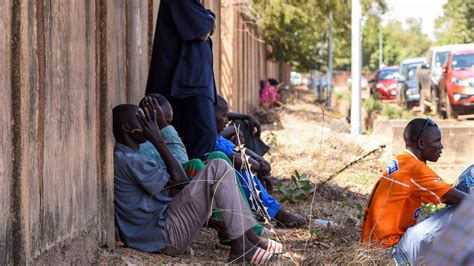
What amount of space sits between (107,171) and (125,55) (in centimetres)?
100

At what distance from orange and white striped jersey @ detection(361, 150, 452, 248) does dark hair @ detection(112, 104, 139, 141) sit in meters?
1.58

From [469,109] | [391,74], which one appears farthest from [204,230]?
[391,74]

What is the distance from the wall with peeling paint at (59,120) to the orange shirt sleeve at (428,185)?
1.81 metres

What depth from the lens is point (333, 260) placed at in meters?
5.02

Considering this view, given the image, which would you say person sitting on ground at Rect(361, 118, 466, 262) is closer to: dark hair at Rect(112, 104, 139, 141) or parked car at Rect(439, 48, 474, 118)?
dark hair at Rect(112, 104, 139, 141)

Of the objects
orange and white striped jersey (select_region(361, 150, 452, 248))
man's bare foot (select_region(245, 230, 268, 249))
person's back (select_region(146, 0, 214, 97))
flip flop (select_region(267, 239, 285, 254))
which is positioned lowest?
flip flop (select_region(267, 239, 285, 254))

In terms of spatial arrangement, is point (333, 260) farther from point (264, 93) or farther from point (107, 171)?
point (264, 93)

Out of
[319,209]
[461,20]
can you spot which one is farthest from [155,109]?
[461,20]

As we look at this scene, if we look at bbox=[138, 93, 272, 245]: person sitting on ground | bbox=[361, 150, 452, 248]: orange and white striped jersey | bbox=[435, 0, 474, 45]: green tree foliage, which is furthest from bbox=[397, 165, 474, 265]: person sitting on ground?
bbox=[435, 0, 474, 45]: green tree foliage

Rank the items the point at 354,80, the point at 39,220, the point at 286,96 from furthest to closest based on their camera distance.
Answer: the point at 286,96 < the point at 354,80 < the point at 39,220

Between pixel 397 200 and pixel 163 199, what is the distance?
1411mm

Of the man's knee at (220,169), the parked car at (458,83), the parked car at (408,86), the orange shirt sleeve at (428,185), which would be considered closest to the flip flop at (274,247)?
the man's knee at (220,169)

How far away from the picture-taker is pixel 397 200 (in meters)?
5.56

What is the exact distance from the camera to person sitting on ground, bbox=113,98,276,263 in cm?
517
